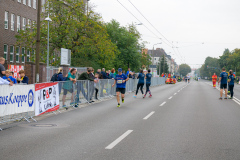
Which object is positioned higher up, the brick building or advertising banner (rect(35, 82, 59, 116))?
the brick building

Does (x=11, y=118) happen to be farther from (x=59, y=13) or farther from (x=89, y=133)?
(x=59, y=13)

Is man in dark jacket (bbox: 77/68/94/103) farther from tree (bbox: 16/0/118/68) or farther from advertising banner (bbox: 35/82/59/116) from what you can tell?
tree (bbox: 16/0/118/68)

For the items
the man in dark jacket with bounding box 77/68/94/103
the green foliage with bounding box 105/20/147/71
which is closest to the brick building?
the green foliage with bounding box 105/20/147/71

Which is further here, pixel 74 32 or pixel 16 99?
pixel 74 32

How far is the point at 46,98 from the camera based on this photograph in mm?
11727

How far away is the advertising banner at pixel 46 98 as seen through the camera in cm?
1105

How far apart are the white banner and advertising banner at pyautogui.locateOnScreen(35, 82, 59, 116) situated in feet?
1.24

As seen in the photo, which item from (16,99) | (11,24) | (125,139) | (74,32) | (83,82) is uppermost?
(11,24)

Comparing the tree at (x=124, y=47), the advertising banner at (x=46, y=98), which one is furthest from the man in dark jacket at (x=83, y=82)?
the tree at (x=124, y=47)

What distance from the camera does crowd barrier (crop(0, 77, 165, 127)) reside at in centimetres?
938

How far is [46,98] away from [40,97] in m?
0.50

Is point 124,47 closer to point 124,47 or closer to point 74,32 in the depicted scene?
→ point 124,47

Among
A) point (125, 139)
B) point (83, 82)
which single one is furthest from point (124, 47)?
point (125, 139)

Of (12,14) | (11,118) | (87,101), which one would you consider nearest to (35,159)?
(11,118)
